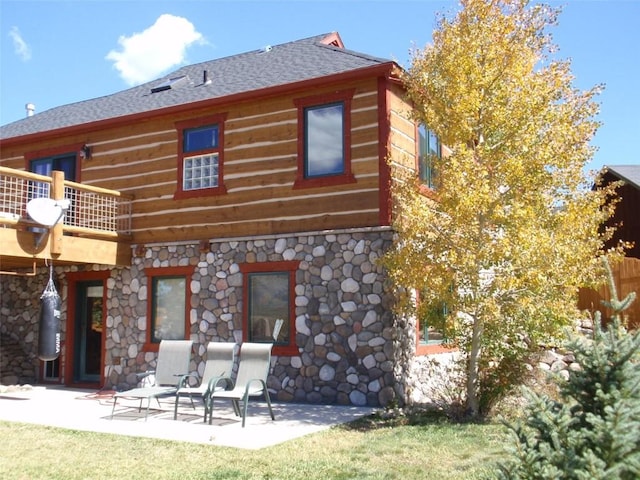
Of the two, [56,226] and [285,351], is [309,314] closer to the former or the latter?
[285,351]

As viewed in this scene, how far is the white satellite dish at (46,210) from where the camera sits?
11164mm

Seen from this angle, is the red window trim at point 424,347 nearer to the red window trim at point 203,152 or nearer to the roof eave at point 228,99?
the roof eave at point 228,99

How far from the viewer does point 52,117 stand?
17.6m

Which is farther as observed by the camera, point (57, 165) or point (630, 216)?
point (630, 216)

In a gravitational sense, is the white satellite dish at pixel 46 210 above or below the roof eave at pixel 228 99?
below

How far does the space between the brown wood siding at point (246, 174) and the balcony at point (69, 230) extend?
42 cm

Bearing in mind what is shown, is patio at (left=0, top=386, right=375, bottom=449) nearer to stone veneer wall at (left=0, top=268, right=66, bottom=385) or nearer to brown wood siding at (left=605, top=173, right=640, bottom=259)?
stone veneer wall at (left=0, top=268, right=66, bottom=385)

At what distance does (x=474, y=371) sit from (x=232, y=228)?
212 inches

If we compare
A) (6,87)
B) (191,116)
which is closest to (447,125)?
(191,116)

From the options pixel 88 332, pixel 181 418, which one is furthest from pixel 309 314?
pixel 88 332

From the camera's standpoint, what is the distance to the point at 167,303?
13203mm

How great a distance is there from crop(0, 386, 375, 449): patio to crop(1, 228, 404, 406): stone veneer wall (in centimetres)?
46

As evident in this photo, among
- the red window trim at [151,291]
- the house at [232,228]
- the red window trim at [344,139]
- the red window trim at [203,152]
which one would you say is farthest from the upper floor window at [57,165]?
the red window trim at [344,139]

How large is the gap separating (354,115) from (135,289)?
5956 mm
